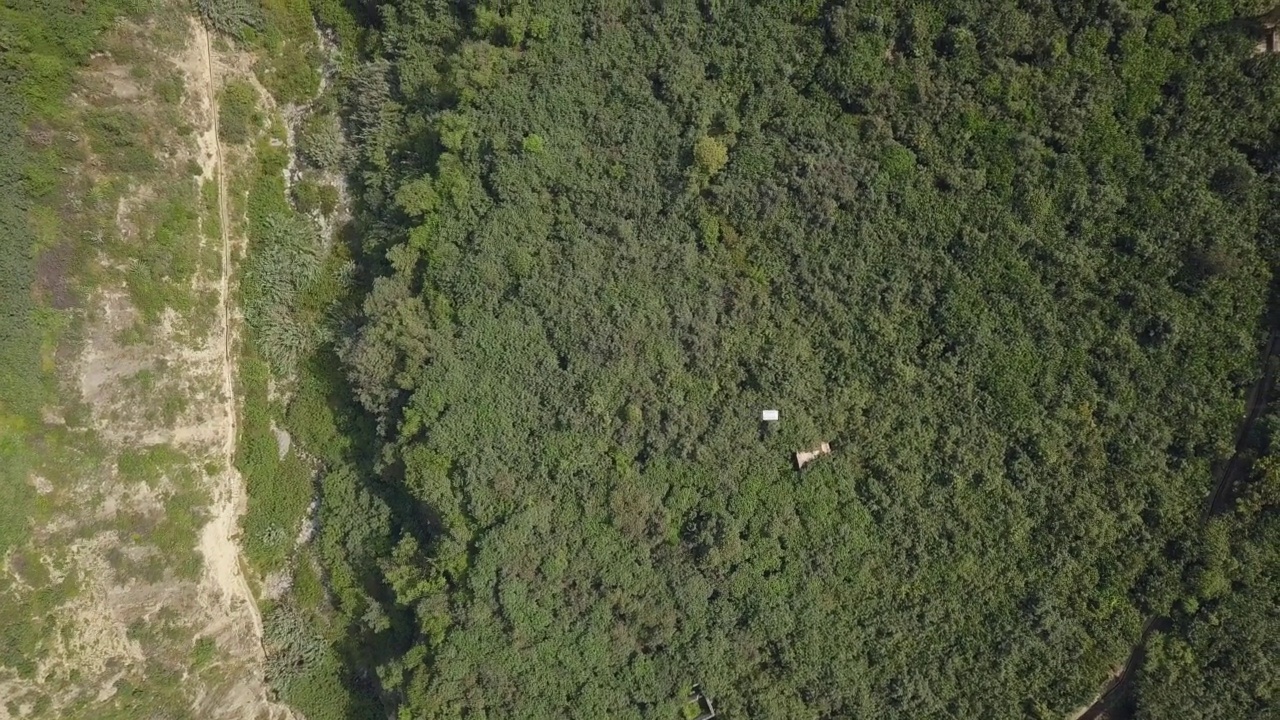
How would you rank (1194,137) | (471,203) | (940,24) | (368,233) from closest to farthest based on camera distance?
(1194,137) → (940,24) → (471,203) → (368,233)

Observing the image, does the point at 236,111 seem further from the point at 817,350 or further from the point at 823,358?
the point at 823,358

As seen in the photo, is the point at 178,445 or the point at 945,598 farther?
the point at 178,445

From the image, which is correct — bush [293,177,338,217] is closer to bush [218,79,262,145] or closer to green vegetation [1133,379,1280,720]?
bush [218,79,262,145]

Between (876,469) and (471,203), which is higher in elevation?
(471,203)

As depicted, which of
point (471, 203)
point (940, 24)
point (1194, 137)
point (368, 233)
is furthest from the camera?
point (368, 233)

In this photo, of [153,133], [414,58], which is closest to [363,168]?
[414,58]

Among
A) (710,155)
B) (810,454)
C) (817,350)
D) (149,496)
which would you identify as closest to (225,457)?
(149,496)

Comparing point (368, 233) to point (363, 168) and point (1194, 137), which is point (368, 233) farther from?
point (1194, 137)
